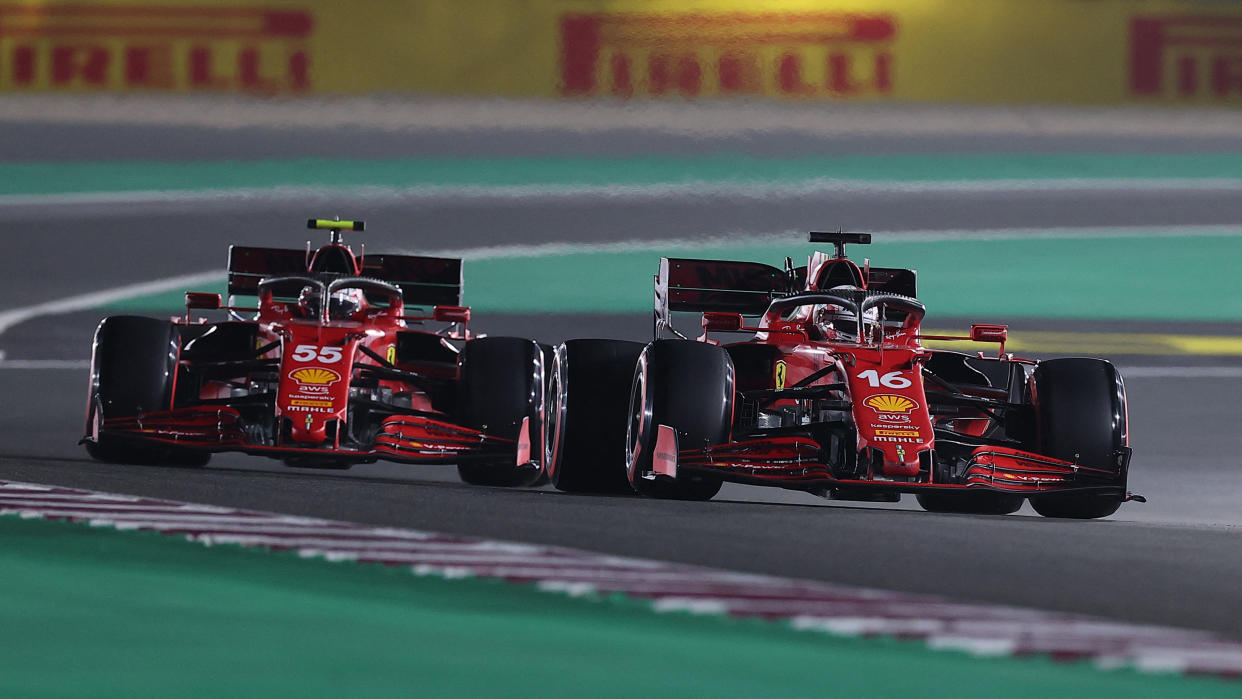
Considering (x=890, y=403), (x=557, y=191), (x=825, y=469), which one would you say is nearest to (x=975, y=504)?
(x=890, y=403)

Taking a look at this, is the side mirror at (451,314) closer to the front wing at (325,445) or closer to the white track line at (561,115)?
the front wing at (325,445)

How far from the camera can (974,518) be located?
29.0 ft

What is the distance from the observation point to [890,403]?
9.11 metres

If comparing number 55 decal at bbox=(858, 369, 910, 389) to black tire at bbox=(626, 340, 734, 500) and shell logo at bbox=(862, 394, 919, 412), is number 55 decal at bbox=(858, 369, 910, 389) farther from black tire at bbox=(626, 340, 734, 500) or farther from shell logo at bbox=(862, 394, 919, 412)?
black tire at bbox=(626, 340, 734, 500)

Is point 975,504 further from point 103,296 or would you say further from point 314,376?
point 103,296

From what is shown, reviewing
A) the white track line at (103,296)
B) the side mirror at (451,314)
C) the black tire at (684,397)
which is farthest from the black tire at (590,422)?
the white track line at (103,296)

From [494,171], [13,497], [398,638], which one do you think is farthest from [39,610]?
[494,171]

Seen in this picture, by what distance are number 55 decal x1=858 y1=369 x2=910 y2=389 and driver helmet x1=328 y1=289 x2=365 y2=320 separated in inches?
149

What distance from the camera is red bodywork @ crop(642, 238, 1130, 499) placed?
892cm

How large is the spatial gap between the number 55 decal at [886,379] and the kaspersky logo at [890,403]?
109 millimetres

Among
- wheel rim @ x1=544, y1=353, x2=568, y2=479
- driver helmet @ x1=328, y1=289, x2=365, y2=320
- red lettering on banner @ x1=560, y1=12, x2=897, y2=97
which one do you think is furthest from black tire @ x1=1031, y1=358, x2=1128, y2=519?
red lettering on banner @ x1=560, y1=12, x2=897, y2=97

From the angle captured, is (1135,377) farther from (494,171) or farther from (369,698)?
(369,698)

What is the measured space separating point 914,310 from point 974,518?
1.99 meters

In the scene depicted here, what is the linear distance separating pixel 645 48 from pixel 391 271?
8.93m
